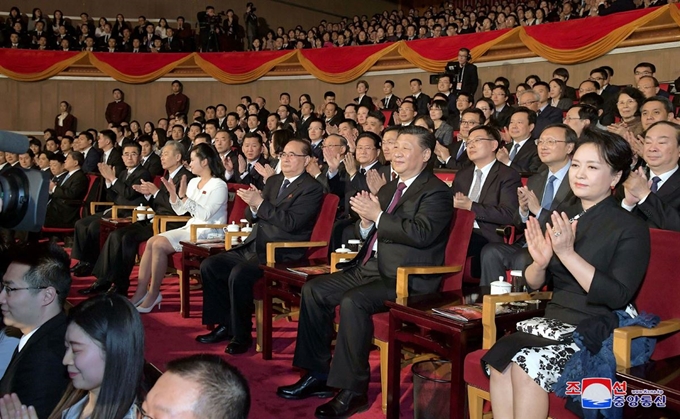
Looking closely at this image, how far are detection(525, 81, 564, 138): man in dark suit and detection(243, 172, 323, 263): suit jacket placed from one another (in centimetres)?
311

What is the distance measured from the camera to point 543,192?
351 cm

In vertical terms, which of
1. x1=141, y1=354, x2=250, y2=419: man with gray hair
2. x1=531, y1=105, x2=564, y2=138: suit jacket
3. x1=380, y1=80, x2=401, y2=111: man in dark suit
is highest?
x1=380, y1=80, x2=401, y2=111: man in dark suit

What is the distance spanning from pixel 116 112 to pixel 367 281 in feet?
30.3

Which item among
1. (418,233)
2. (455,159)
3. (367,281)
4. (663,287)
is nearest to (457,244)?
(418,233)

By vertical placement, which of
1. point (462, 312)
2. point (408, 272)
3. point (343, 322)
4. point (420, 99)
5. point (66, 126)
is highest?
point (420, 99)

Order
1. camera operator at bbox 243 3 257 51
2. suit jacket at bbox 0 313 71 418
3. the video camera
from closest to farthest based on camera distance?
the video camera → suit jacket at bbox 0 313 71 418 → camera operator at bbox 243 3 257 51

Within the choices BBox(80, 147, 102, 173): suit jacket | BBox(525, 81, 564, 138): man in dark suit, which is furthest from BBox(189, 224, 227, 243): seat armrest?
BBox(80, 147, 102, 173): suit jacket

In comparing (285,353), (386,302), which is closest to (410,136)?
(386,302)

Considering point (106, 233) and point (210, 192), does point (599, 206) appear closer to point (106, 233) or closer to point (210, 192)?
point (210, 192)

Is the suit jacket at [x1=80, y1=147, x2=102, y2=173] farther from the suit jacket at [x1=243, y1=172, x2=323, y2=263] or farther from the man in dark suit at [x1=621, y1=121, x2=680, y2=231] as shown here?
the man in dark suit at [x1=621, y1=121, x2=680, y2=231]

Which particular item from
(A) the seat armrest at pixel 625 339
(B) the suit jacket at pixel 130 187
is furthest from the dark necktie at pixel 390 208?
(B) the suit jacket at pixel 130 187

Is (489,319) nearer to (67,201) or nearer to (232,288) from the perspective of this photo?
(232,288)

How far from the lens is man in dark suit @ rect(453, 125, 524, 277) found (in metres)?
3.58

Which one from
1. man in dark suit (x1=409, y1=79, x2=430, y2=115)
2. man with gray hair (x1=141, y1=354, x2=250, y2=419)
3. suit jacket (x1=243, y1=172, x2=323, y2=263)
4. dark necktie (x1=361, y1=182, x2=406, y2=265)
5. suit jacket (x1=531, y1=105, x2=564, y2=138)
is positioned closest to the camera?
man with gray hair (x1=141, y1=354, x2=250, y2=419)
